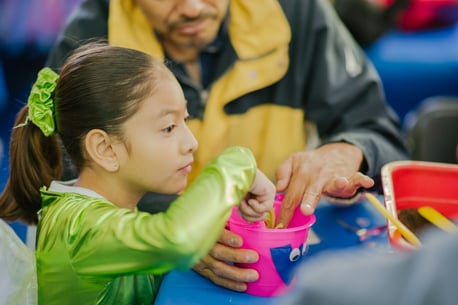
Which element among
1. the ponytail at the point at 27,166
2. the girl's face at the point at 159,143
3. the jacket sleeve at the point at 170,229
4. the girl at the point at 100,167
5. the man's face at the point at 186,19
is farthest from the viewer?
the man's face at the point at 186,19

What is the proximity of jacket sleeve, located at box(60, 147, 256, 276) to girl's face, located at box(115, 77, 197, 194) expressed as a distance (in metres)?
0.13

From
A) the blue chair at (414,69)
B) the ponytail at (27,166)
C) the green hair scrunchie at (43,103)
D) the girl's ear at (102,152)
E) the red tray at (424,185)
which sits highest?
the green hair scrunchie at (43,103)

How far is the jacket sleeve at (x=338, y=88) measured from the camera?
1.53m

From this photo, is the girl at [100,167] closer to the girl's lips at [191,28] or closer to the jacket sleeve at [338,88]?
the girl's lips at [191,28]

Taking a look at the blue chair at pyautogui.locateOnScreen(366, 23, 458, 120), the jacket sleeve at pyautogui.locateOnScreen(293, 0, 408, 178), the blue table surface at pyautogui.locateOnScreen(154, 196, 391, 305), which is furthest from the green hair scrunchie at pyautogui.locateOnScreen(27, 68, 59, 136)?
the blue chair at pyautogui.locateOnScreen(366, 23, 458, 120)

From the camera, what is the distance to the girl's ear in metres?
1.07

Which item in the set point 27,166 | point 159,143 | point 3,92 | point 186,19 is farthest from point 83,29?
point 3,92

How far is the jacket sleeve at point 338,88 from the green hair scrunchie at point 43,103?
643 mm

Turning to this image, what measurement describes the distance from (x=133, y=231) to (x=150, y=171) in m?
0.22

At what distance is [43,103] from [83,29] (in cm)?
48

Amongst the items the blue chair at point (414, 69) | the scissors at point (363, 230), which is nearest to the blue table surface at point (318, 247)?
the scissors at point (363, 230)

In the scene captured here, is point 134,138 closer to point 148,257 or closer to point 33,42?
point 148,257

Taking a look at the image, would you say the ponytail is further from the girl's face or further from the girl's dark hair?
the girl's face

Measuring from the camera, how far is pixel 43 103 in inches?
43.4
